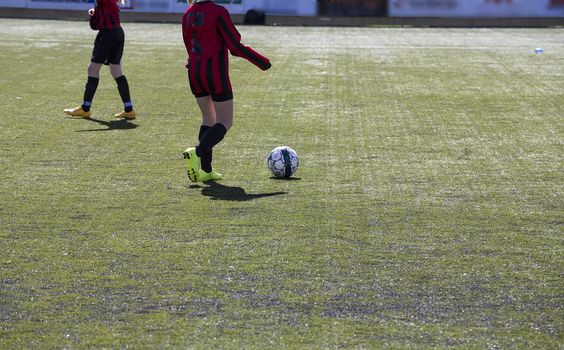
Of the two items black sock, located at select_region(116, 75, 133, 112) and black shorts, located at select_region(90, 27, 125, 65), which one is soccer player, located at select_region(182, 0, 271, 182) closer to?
black sock, located at select_region(116, 75, 133, 112)

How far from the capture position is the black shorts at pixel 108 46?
531 inches

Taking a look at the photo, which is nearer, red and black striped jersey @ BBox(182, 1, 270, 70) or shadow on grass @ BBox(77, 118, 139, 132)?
red and black striped jersey @ BBox(182, 1, 270, 70)

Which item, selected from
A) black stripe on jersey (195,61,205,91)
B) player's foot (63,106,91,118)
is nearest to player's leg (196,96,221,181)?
black stripe on jersey (195,61,205,91)

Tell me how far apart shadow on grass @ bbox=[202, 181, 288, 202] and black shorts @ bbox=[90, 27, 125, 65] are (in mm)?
4838

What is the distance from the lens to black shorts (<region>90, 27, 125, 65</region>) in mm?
13484

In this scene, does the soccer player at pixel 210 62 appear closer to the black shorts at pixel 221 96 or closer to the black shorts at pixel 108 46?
the black shorts at pixel 221 96

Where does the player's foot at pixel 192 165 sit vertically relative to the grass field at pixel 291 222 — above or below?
above

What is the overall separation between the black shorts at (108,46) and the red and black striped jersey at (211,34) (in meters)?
4.26

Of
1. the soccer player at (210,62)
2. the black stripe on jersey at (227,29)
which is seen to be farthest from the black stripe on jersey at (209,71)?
the black stripe on jersey at (227,29)

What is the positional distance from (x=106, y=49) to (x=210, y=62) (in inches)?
179

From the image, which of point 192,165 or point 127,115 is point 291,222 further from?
point 127,115

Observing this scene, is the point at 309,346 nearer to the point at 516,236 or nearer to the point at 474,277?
the point at 474,277

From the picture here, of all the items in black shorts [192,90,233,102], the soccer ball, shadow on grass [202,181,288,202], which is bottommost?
shadow on grass [202,181,288,202]

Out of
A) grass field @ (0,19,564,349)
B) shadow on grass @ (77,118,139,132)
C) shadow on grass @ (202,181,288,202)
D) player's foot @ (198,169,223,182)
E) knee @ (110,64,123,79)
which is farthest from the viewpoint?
knee @ (110,64,123,79)
